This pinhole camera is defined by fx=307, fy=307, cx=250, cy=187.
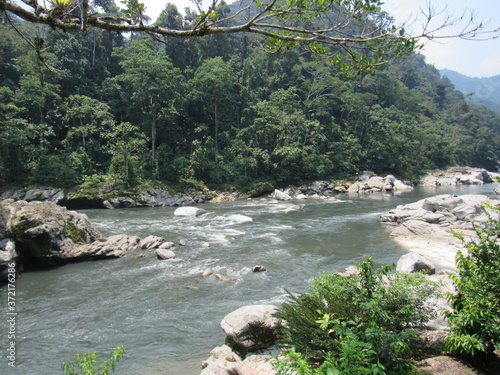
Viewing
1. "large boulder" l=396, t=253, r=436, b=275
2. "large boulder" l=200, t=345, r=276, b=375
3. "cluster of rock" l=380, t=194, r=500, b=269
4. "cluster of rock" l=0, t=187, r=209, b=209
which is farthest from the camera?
"cluster of rock" l=0, t=187, r=209, b=209

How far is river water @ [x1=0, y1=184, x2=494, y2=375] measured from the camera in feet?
17.9

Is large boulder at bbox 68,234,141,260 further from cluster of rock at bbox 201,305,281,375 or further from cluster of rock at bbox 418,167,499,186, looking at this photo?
cluster of rock at bbox 418,167,499,186

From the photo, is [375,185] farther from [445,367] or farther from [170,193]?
[445,367]

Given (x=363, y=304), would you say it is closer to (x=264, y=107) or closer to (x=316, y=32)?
(x=316, y=32)

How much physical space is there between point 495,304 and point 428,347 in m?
1.03

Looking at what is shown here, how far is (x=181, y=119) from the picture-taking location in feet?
104

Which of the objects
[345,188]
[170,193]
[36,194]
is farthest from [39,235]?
[345,188]

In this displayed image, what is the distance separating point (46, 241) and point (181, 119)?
23.7 metres

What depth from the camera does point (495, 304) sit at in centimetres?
309

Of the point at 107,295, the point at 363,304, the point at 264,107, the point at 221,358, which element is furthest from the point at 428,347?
the point at 264,107

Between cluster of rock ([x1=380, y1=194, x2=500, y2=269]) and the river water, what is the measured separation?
35.1 inches

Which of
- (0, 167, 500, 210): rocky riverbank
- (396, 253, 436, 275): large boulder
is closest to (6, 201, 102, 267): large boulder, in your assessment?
(396, 253, 436, 275): large boulder

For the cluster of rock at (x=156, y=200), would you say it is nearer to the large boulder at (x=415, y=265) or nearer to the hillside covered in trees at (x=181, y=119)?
the hillside covered in trees at (x=181, y=119)

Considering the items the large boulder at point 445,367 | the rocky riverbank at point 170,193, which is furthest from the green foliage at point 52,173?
the large boulder at point 445,367
